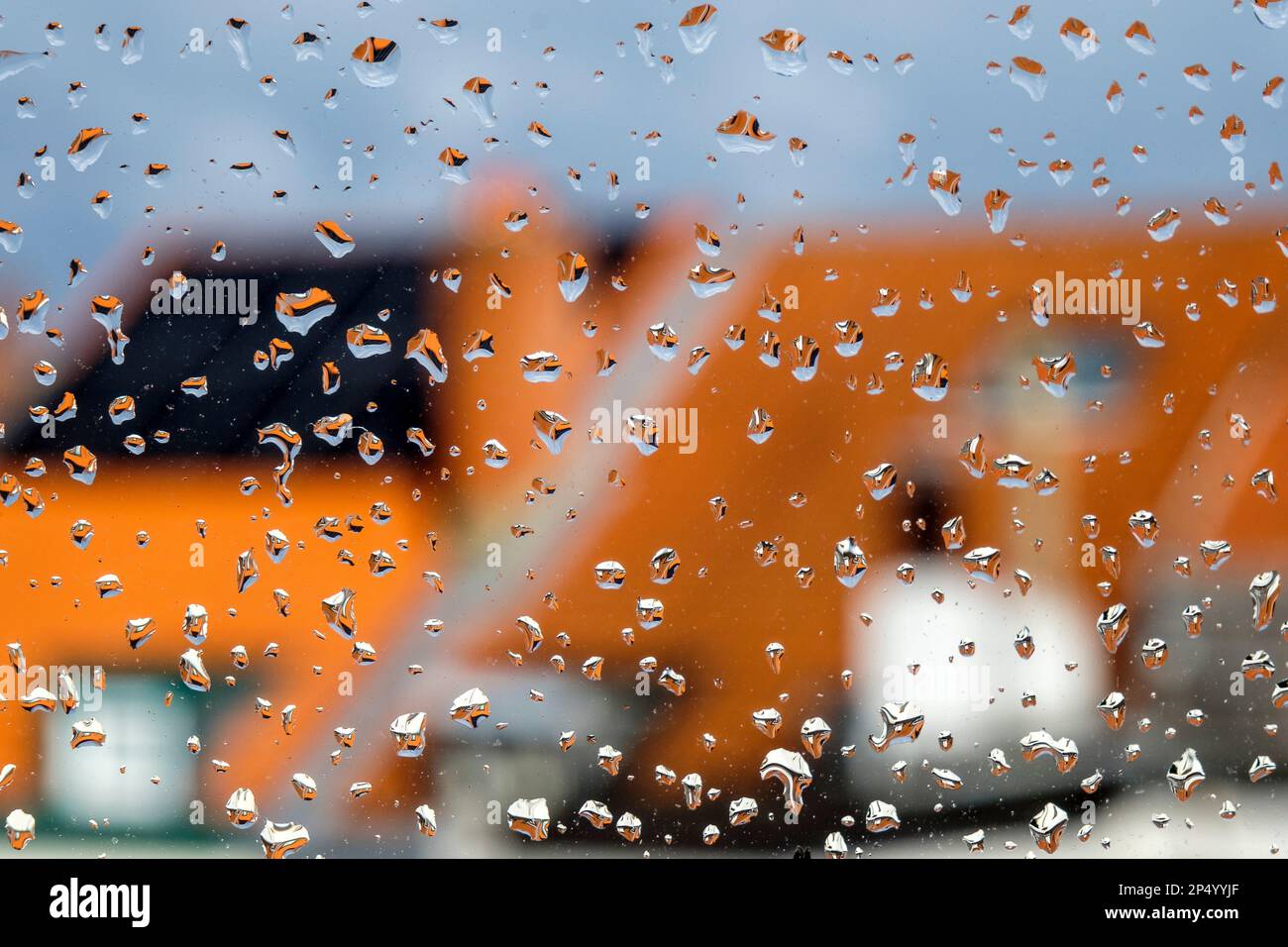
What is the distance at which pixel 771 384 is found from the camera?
2.44 feet

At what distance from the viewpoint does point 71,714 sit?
0.71 m

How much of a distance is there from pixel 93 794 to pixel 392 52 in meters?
0.69

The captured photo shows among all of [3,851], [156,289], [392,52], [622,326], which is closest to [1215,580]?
[622,326]

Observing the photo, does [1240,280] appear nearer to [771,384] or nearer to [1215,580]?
[1215,580]

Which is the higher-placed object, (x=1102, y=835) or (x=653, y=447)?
(x=653, y=447)

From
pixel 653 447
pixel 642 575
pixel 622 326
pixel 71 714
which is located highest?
pixel 622 326

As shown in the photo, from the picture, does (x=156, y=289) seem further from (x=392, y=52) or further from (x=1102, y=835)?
(x=1102, y=835)

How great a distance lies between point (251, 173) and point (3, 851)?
0.62m

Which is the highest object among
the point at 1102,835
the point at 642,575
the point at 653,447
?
the point at 653,447

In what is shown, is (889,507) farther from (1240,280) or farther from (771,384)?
(1240,280)

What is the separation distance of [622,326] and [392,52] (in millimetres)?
301

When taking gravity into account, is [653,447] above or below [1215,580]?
above

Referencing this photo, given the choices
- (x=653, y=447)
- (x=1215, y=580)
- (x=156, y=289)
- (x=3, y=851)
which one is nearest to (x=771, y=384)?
(x=653, y=447)

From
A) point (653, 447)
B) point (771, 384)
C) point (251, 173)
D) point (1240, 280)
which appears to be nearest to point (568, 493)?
point (653, 447)
